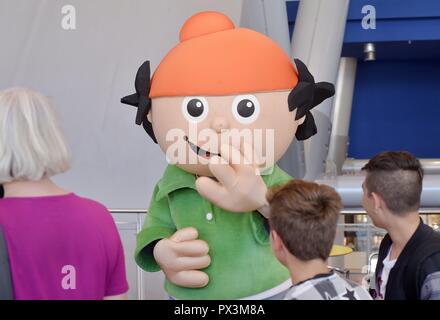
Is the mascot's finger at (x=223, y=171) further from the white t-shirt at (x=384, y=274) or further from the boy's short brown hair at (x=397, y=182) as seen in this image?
the white t-shirt at (x=384, y=274)

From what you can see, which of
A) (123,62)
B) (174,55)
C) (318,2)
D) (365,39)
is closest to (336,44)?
(318,2)

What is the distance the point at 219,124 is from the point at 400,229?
70 centimetres

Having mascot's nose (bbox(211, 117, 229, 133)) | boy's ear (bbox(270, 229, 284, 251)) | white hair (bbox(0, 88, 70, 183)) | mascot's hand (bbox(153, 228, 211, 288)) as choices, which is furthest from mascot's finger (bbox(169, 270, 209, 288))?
white hair (bbox(0, 88, 70, 183))

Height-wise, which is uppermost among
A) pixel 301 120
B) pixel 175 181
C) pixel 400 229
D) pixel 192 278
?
pixel 301 120

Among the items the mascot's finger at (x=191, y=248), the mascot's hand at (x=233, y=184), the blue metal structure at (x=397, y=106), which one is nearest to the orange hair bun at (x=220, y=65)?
the mascot's hand at (x=233, y=184)

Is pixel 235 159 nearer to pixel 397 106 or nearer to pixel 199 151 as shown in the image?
pixel 199 151

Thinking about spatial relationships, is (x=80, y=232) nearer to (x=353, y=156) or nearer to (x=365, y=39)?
(x=365, y=39)

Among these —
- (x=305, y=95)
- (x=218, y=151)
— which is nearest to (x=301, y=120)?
(x=305, y=95)

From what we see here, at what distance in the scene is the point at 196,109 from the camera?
2.61 metres

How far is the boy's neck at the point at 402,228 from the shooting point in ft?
7.63

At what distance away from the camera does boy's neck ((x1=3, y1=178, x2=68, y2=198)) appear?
1852 mm

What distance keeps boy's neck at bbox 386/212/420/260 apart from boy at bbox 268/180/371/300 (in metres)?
0.54

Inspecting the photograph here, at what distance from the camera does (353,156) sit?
9742 millimetres

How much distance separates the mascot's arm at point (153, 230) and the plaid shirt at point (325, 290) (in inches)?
39.1
